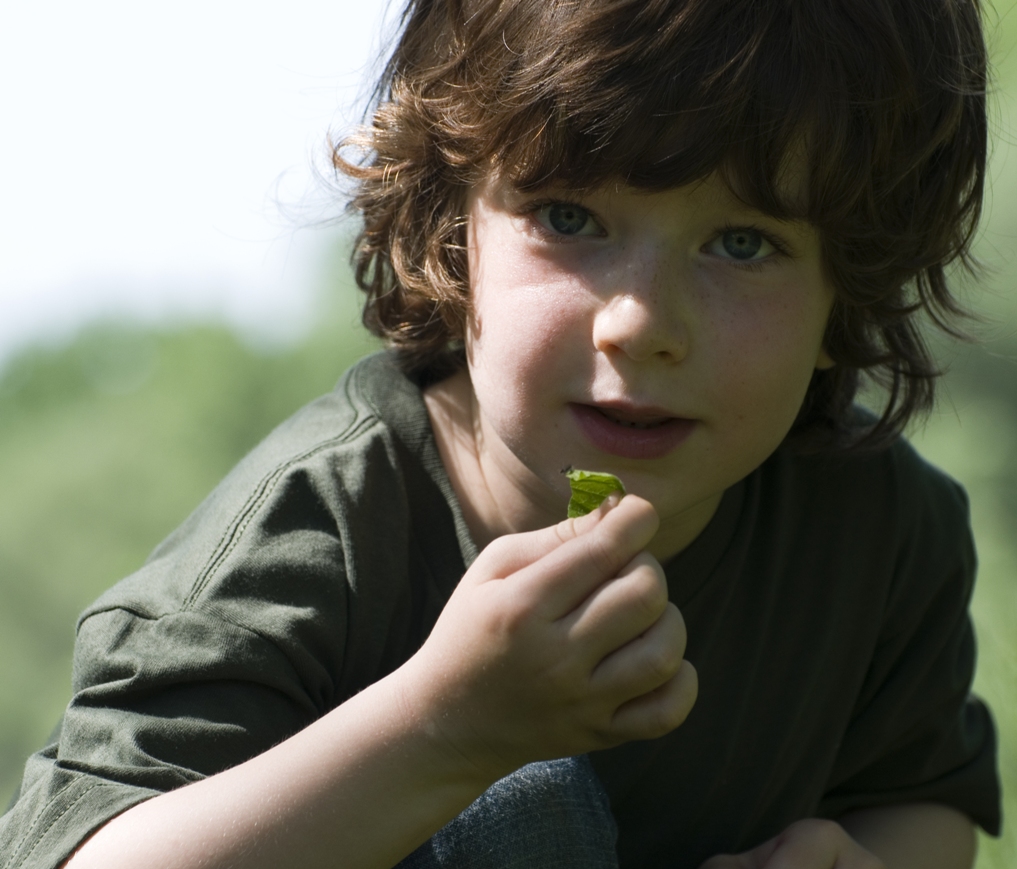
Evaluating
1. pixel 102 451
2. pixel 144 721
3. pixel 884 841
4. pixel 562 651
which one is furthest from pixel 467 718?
pixel 102 451

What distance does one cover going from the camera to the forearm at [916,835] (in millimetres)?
1471

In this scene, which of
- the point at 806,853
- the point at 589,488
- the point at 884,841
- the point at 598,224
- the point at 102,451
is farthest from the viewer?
the point at 102,451

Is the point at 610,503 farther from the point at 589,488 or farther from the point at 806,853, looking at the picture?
the point at 806,853

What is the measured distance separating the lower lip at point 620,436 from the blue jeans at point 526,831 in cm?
29

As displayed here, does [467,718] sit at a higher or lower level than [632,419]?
lower

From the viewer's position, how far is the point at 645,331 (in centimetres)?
105

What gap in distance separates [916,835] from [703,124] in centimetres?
95

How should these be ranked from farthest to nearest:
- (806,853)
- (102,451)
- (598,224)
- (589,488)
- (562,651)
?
(102,451) < (806,853) < (598,224) < (589,488) < (562,651)

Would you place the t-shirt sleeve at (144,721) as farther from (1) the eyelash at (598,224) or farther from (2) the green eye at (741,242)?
(2) the green eye at (741,242)

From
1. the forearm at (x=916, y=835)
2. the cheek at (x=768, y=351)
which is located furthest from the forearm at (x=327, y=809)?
the forearm at (x=916, y=835)

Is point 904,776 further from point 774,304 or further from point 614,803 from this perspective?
point 774,304

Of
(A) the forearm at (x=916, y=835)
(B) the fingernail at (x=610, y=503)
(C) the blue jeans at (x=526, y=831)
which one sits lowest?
(A) the forearm at (x=916, y=835)

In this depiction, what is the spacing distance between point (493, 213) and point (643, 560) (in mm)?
461

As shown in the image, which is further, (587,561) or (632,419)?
(632,419)
